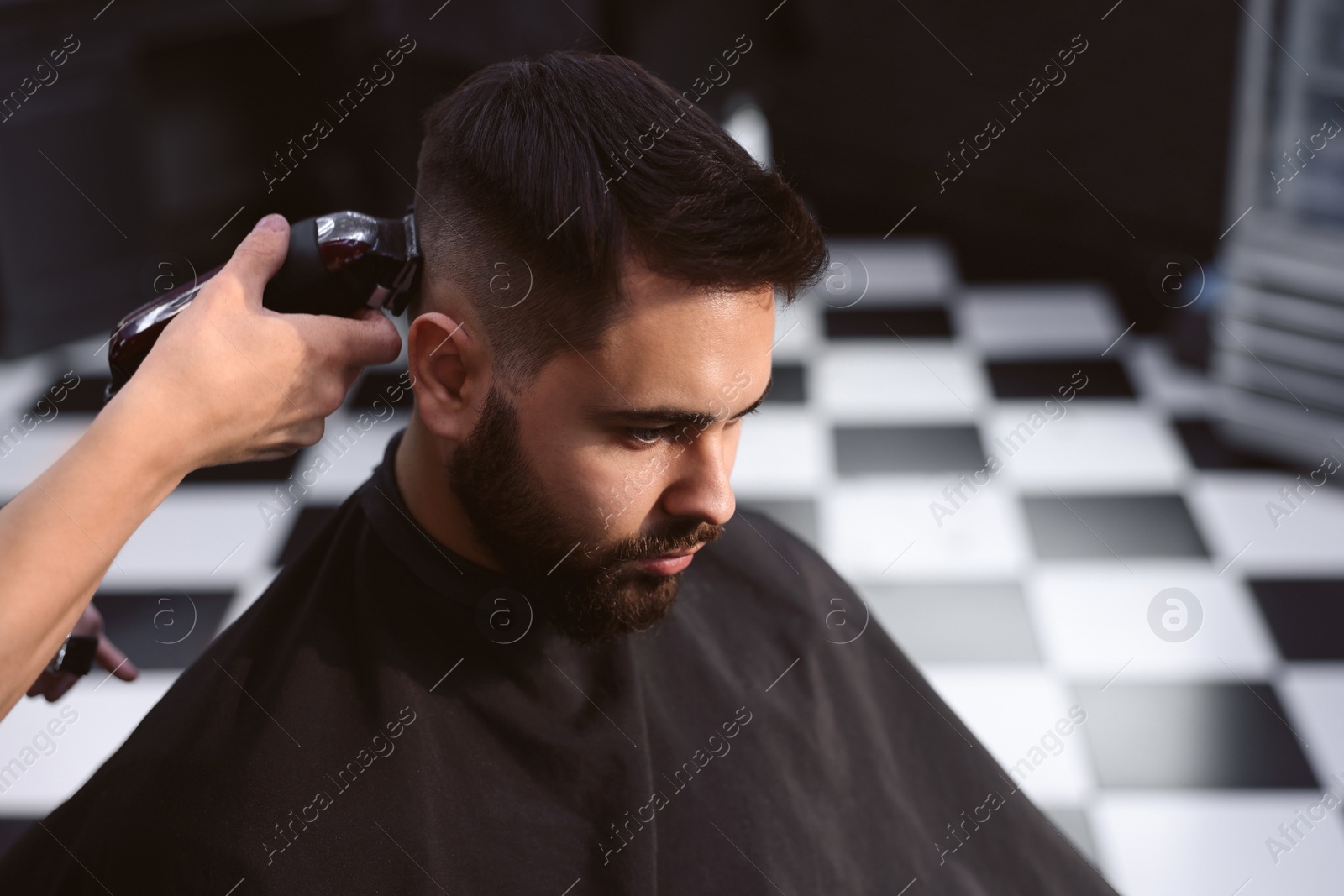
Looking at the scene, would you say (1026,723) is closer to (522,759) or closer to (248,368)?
(522,759)

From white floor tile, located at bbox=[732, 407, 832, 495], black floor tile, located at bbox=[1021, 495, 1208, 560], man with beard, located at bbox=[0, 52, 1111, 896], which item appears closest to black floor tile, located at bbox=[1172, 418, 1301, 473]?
black floor tile, located at bbox=[1021, 495, 1208, 560]

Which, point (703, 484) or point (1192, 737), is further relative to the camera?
point (1192, 737)

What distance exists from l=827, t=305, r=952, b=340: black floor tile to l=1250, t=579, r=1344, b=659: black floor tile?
1.45 metres

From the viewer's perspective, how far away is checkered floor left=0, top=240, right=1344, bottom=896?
2.42 m

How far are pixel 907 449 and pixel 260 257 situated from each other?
8.29 ft

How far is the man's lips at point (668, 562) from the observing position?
1379mm

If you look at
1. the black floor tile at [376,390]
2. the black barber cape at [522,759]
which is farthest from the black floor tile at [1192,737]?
the black floor tile at [376,390]

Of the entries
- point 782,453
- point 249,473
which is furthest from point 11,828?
point 782,453

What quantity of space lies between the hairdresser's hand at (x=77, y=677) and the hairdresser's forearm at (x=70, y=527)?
0.30m

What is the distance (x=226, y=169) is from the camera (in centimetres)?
485

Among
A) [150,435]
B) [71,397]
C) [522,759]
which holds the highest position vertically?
[150,435]

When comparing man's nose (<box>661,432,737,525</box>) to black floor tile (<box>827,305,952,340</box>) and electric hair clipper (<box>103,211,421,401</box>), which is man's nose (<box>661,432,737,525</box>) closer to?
electric hair clipper (<box>103,211,421,401</box>)

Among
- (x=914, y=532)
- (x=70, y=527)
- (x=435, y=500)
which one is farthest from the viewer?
(x=914, y=532)

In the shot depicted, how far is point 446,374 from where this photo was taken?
136cm
